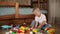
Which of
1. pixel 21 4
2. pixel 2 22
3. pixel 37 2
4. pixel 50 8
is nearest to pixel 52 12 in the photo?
pixel 50 8

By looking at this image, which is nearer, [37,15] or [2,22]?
[37,15]

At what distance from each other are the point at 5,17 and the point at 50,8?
140 centimetres

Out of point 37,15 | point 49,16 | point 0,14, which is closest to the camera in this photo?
point 37,15

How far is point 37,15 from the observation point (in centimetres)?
264

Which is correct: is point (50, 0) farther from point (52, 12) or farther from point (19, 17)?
point (19, 17)

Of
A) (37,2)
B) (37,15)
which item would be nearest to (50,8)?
(37,2)

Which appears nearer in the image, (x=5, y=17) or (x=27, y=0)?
(x=5, y=17)

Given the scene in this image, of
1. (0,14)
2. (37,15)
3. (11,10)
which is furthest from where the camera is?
(11,10)

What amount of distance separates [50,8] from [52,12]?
0.13 metres

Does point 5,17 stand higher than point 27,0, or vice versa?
point 27,0

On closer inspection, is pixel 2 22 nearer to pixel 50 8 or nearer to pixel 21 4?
pixel 21 4

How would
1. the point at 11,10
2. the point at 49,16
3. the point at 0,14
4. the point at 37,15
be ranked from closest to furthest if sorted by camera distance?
the point at 37,15, the point at 0,14, the point at 11,10, the point at 49,16

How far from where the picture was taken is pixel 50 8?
4.30 meters

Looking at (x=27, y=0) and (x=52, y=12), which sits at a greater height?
(x=27, y=0)
